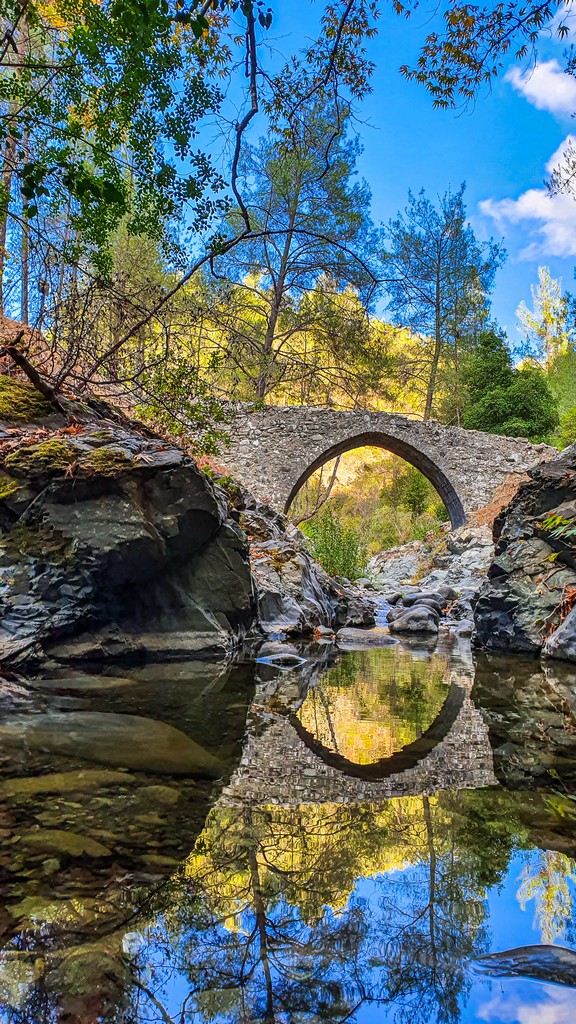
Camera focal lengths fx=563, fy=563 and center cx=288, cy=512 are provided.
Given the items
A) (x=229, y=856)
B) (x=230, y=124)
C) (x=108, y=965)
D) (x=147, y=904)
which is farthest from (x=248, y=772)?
(x=230, y=124)

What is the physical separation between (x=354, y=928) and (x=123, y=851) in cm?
47

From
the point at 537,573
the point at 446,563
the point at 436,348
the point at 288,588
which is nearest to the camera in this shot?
the point at 537,573

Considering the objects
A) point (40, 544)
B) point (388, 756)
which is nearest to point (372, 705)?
point (388, 756)

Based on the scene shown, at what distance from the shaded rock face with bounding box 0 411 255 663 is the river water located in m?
0.98

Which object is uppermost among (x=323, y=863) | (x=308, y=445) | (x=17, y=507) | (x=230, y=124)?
(x=230, y=124)

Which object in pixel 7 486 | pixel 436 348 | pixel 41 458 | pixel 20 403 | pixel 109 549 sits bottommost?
pixel 109 549

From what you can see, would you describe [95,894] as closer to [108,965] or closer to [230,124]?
[108,965]

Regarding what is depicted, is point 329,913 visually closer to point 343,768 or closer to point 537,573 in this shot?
point 343,768

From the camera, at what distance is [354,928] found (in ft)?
3.01

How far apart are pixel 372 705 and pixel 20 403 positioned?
3.29 meters

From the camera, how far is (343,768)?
1.74m

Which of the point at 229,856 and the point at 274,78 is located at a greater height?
the point at 274,78

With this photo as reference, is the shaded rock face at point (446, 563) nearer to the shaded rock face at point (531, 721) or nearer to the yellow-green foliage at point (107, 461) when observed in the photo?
the shaded rock face at point (531, 721)

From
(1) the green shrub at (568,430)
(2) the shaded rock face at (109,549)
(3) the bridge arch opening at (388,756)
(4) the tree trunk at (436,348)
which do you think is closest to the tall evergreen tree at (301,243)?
(4) the tree trunk at (436,348)
